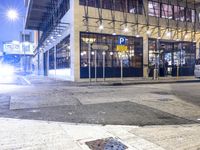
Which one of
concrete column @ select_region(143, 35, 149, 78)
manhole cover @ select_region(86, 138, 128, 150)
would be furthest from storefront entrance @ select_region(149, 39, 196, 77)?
manhole cover @ select_region(86, 138, 128, 150)

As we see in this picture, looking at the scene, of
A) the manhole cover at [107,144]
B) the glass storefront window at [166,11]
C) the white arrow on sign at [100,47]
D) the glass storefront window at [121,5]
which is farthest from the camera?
the glass storefront window at [166,11]

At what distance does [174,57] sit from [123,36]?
744cm

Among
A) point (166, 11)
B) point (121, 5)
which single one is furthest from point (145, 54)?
point (166, 11)

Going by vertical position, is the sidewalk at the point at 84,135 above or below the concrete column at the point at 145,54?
below

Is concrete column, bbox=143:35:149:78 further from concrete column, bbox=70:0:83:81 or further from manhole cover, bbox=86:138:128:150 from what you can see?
manhole cover, bbox=86:138:128:150

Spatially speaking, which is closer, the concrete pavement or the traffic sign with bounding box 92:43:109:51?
the concrete pavement

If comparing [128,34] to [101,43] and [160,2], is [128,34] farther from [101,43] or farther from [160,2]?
[160,2]

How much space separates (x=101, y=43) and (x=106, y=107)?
14421 millimetres

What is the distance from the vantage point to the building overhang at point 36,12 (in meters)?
27.9

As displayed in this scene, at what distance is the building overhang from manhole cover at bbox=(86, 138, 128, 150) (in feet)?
83.2

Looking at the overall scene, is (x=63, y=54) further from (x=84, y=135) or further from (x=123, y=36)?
(x=84, y=135)

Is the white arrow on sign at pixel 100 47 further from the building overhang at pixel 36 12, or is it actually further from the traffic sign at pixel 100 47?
the building overhang at pixel 36 12

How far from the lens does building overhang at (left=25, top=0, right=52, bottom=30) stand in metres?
27.9

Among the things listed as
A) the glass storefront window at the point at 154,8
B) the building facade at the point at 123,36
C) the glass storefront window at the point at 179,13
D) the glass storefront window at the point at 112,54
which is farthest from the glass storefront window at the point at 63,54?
the glass storefront window at the point at 179,13
